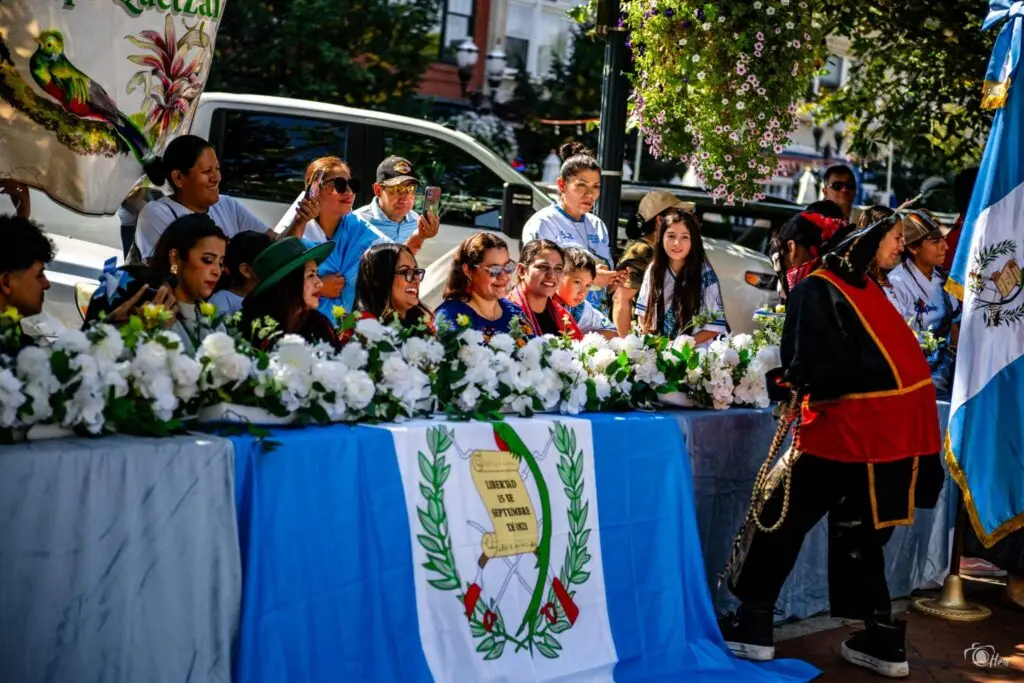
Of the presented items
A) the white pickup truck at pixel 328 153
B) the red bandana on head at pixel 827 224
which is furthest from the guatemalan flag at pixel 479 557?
the white pickup truck at pixel 328 153

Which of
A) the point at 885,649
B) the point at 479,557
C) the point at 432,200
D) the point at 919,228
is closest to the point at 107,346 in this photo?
the point at 479,557

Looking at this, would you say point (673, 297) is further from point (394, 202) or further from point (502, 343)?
point (502, 343)

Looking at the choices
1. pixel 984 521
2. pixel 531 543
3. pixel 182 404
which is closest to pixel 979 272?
pixel 984 521

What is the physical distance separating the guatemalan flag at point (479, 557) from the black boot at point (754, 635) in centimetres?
8

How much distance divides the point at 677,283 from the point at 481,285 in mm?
1732

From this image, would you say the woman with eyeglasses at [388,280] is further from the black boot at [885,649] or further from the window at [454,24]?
the window at [454,24]

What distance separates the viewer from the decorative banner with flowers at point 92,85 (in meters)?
5.27

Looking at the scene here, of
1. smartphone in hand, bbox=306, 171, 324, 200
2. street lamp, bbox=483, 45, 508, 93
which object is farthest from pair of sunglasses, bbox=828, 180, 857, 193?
street lamp, bbox=483, 45, 508, 93

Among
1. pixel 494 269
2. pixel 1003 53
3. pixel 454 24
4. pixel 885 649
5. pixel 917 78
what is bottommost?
pixel 885 649

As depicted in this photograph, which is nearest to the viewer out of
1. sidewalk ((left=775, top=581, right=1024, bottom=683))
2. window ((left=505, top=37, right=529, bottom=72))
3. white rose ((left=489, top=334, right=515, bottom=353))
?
white rose ((left=489, top=334, right=515, bottom=353))

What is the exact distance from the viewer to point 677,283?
7789 mm

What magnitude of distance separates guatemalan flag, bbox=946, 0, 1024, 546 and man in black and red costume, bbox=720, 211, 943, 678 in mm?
873

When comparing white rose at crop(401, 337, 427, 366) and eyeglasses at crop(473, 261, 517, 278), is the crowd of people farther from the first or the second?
white rose at crop(401, 337, 427, 366)

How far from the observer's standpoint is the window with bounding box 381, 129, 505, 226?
10.9m
